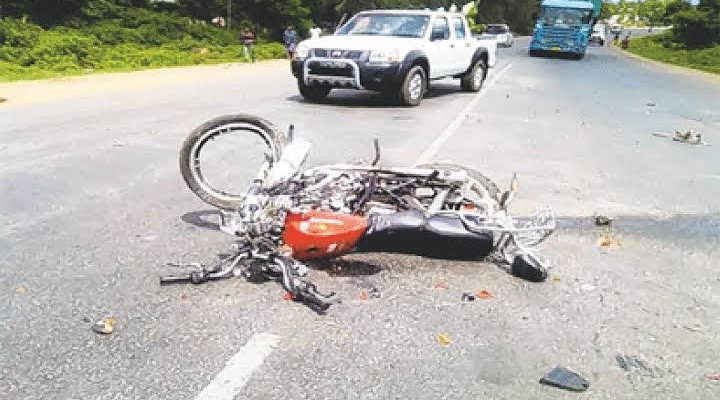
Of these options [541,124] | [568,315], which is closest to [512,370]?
[568,315]

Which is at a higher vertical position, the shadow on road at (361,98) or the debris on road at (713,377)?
the debris on road at (713,377)

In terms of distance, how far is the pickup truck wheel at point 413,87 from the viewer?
43.2 feet

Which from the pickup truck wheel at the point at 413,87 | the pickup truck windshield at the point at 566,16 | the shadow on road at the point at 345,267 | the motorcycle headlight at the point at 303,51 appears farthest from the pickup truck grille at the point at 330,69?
the pickup truck windshield at the point at 566,16

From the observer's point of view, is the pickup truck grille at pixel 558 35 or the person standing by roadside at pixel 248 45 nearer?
the person standing by roadside at pixel 248 45

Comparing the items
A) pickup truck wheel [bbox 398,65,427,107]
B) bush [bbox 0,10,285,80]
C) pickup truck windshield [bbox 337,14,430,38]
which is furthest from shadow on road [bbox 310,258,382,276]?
bush [bbox 0,10,285,80]

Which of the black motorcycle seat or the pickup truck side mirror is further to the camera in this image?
the pickup truck side mirror

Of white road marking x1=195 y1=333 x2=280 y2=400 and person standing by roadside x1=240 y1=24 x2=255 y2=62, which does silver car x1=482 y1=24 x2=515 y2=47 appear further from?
white road marking x1=195 y1=333 x2=280 y2=400

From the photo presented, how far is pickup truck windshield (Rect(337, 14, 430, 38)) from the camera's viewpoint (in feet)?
45.7

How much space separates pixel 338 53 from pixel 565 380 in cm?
1040

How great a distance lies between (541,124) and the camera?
11805 millimetres

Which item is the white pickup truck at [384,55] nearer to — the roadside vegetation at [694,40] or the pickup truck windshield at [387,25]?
the pickup truck windshield at [387,25]

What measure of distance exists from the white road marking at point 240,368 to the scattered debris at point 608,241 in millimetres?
2838

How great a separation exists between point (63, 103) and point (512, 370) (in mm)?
12694

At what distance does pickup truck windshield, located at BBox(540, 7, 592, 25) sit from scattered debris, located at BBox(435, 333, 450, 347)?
36.1m
